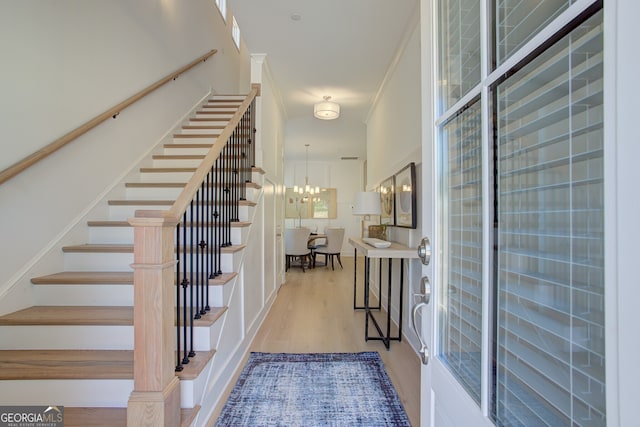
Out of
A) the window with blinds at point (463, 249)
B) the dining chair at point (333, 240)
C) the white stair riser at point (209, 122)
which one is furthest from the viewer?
the dining chair at point (333, 240)

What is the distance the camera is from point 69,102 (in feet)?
7.08

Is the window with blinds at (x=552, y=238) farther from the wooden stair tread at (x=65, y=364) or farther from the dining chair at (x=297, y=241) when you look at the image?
the dining chair at (x=297, y=241)

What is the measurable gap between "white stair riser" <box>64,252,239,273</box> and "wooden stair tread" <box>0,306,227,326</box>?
356 millimetres

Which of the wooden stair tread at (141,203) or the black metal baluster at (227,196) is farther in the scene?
the wooden stair tread at (141,203)

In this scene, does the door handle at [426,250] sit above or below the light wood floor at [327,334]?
above

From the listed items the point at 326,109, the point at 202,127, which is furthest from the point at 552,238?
the point at 326,109

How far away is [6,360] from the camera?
151cm

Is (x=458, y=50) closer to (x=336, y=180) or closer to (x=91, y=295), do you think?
(x=91, y=295)

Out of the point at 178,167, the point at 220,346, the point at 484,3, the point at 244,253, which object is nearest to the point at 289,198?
the point at 178,167

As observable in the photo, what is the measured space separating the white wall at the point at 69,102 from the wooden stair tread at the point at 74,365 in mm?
452

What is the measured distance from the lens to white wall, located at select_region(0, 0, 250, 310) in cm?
175

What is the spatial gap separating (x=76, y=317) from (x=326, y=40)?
9.64ft

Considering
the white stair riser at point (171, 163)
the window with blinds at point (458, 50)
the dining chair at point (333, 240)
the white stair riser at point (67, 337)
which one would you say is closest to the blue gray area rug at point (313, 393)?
the white stair riser at point (67, 337)

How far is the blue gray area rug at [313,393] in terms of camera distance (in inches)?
68.4
